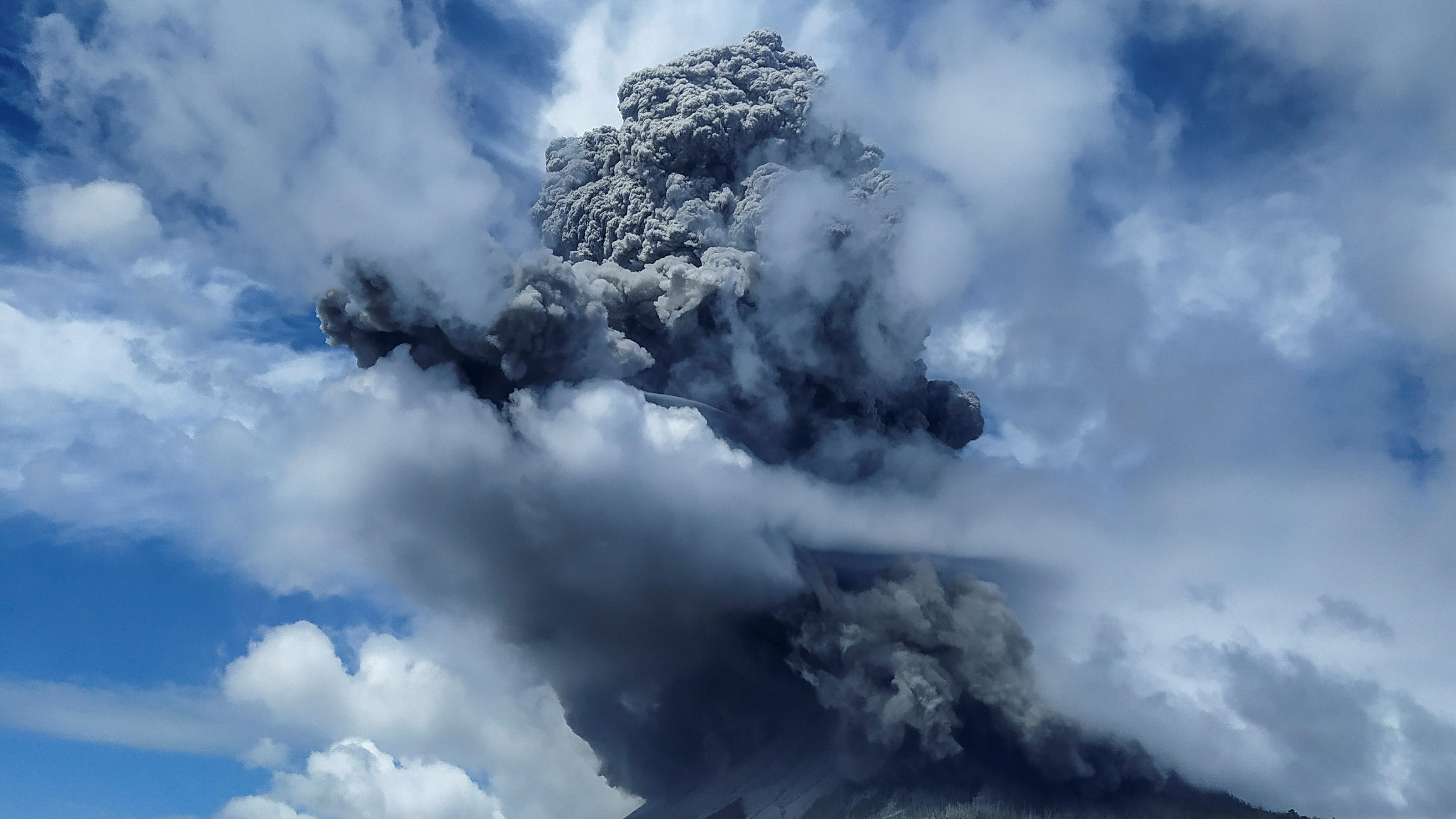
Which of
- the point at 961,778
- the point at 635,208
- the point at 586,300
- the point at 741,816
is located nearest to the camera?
the point at 586,300

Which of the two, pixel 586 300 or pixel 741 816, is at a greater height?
pixel 586 300

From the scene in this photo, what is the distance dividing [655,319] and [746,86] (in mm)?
13655

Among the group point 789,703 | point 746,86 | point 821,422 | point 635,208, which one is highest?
point 746,86

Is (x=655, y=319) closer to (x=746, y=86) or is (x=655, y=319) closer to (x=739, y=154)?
(x=739, y=154)

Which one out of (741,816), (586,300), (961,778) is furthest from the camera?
(741,816)

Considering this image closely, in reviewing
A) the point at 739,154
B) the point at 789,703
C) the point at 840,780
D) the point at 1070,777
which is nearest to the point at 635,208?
the point at 739,154

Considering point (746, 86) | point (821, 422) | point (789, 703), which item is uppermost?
point (746, 86)

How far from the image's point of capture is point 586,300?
41250 mm

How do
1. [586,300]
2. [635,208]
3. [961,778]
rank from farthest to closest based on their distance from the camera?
[961,778] → [635,208] → [586,300]

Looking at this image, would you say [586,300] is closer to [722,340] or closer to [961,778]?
[722,340]

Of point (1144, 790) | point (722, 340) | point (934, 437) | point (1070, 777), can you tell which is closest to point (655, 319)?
point (722, 340)

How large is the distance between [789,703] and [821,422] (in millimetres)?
15681

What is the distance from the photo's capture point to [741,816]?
58594 mm

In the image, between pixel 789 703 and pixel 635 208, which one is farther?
pixel 789 703
